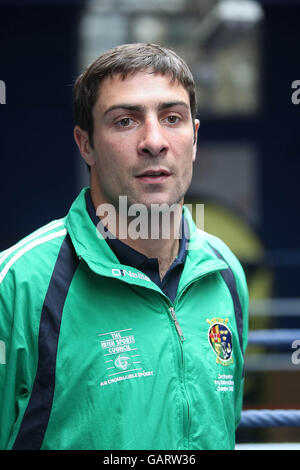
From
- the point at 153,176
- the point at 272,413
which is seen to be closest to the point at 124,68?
the point at 153,176

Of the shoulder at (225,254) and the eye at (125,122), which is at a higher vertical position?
the eye at (125,122)

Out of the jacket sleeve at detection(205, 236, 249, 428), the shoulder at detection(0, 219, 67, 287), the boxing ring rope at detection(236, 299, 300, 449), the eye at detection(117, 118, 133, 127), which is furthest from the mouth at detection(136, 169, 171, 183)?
the boxing ring rope at detection(236, 299, 300, 449)

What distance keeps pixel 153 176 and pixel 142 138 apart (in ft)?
0.35

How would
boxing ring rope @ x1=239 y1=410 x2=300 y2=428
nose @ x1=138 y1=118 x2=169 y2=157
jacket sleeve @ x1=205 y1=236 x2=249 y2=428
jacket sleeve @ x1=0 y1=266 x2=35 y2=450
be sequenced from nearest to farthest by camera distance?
jacket sleeve @ x1=0 y1=266 x2=35 y2=450 → nose @ x1=138 y1=118 x2=169 y2=157 → jacket sleeve @ x1=205 y1=236 x2=249 y2=428 → boxing ring rope @ x1=239 y1=410 x2=300 y2=428

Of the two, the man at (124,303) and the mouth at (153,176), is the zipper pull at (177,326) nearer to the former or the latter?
the man at (124,303)

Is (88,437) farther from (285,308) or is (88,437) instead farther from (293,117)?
(293,117)

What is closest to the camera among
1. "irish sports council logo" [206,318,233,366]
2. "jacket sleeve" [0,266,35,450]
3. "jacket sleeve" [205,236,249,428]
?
"jacket sleeve" [0,266,35,450]

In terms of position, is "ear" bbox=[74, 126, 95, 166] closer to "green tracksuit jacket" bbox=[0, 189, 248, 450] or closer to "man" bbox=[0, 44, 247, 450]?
"man" bbox=[0, 44, 247, 450]

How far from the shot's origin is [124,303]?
1.59 metres

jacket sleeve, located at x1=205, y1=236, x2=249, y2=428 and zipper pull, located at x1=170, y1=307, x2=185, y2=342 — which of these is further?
jacket sleeve, located at x1=205, y1=236, x2=249, y2=428

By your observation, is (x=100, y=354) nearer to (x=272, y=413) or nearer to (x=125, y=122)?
(x=125, y=122)

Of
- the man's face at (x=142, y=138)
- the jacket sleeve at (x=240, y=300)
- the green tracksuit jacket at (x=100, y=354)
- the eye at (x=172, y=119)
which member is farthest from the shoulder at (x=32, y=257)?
the jacket sleeve at (x=240, y=300)

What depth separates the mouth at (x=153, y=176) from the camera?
1.61 meters

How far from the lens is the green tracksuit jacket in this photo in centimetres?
146
